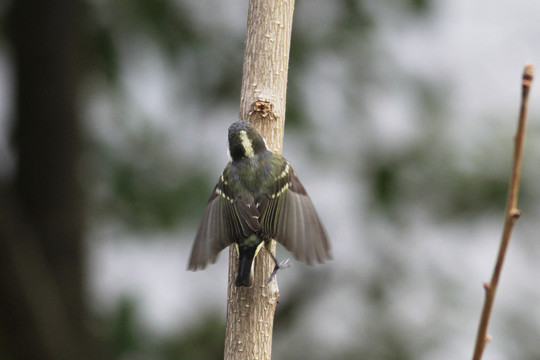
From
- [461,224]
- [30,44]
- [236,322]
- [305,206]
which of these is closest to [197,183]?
[30,44]

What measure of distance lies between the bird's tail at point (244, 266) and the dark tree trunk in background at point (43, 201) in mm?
3482

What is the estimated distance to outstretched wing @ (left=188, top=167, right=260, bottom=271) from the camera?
2291mm

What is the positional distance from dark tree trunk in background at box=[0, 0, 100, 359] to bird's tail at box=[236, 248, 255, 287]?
11.4 ft

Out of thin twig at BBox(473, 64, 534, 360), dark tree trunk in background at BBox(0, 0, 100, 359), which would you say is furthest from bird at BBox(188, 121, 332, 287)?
dark tree trunk in background at BBox(0, 0, 100, 359)

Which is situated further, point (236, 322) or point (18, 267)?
point (18, 267)

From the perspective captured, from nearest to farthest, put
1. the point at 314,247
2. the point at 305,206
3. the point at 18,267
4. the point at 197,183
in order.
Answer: the point at 314,247 → the point at 305,206 → the point at 18,267 → the point at 197,183

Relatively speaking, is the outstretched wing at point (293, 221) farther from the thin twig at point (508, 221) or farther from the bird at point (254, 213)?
the thin twig at point (508, 221)

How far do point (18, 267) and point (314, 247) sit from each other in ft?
11.9

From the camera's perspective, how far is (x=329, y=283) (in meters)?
5.77

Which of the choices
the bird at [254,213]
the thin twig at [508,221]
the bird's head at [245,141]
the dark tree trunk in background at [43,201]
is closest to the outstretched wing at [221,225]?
the bird at [254,213]

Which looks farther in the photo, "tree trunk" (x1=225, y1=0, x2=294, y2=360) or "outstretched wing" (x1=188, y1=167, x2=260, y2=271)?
"outstretched wing" (x1=188, y1=167, x2=260, y2=271)

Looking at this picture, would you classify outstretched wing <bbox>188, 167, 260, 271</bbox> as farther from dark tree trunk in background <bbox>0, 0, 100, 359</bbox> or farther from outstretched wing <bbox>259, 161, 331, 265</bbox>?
dark tree trunk in background <bbox>0, 0, 100, 359</bbox>

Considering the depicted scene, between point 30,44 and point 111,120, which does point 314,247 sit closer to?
point 111,120

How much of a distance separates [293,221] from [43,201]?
12.3 feet
